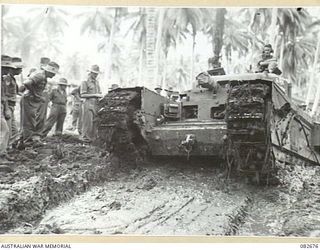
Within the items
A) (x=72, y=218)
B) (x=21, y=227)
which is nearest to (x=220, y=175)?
(x=72, y=218)

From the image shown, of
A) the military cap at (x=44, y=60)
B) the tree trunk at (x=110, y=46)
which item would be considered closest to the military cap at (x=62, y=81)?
the tree trunk at (x=110, y=46)

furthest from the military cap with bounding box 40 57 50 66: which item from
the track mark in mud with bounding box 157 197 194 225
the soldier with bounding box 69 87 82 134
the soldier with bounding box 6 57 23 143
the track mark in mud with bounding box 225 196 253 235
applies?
the track mark in mud with bounding box 225 196 253 235

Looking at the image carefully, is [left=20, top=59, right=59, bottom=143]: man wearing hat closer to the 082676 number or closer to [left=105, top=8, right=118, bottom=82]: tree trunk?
[left=105, top=8, right=118, bottom=82]: tree trunk

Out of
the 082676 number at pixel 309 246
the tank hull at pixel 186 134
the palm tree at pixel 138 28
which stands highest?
the palm tree at pixel 138 28

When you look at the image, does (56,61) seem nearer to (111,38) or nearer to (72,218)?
(111,38)

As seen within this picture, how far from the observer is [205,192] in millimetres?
1959

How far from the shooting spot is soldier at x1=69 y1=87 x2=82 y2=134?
8.18 feet

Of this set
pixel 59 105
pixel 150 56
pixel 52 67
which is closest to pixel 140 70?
pixel 150 56

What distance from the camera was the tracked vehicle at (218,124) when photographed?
73.9 inches

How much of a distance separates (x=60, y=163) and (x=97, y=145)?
274 millimetres

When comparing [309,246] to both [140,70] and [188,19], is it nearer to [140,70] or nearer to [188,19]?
[188,19]

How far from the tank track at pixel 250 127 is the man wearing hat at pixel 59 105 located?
0.92m

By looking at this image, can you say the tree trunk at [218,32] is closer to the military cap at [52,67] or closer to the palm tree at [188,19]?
the palm tree at [188,19]

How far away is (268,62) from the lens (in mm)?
2375
